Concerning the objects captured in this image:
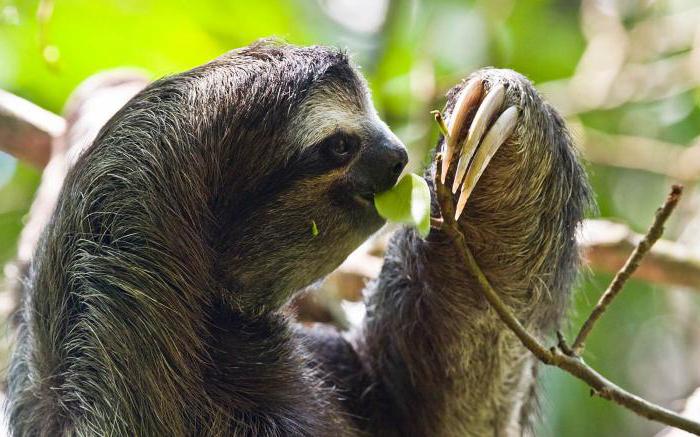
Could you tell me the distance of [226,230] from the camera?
3.11 metres

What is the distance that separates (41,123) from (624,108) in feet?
18.3

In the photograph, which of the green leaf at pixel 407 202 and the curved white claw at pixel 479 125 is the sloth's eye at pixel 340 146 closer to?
the green leaf at pixel 407 202

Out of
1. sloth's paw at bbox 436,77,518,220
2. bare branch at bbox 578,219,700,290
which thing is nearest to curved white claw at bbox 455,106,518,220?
sloth's paw at bbox 436,77,518,220

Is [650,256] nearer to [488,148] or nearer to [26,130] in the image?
[488,148]

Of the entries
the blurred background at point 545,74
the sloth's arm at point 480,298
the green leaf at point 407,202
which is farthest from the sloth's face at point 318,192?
the blurred background at point 545,74

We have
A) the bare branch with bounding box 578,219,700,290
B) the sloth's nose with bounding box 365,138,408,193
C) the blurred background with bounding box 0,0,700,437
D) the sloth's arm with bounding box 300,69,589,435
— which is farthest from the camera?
the blurred background with bounding box 0,0,700,437

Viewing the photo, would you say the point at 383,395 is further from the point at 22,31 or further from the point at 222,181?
the point at 22,31

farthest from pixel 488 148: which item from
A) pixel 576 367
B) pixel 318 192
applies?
pixel 576 367

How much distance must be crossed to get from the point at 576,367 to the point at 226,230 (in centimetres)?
140

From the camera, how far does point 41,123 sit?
548 cm

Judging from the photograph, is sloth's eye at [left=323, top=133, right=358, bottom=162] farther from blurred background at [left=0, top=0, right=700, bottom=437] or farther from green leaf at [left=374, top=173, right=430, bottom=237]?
blurred background at [left=0, top=0, right=700, bottom=437]

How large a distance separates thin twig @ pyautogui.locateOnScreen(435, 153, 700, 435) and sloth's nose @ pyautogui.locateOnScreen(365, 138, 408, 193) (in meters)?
0.40

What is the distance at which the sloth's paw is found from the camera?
2861mm

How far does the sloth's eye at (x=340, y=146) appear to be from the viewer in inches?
118
